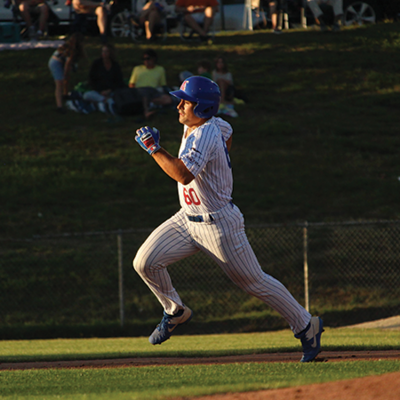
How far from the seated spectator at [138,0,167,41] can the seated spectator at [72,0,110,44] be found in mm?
1199

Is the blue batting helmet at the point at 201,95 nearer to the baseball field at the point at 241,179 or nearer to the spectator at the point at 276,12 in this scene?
the baseball field at the point at 241,179

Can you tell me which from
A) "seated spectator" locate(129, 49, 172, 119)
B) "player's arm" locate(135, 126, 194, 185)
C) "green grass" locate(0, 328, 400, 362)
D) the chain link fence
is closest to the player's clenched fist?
"player's arm" locate(135, 126, 194, 185)

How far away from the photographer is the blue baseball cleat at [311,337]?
219 inches

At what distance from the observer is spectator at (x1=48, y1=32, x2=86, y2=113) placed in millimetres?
15188

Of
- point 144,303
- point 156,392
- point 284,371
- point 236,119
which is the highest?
point 156,392

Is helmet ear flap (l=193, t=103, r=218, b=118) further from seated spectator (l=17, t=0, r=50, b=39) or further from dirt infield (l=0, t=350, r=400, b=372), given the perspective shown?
seated spectator (l=17, t=0, r=50, b=39)

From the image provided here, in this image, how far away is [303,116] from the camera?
56.2 ft

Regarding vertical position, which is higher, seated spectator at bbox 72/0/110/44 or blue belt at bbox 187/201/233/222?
blue belt at bbox 187/201/233/222

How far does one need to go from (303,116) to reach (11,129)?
7.36 metres

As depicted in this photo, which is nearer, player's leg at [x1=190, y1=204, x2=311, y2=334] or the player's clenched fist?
the player's clenched fist

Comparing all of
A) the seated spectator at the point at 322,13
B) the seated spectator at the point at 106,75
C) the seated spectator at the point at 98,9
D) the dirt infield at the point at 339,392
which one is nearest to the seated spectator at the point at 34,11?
the seated spectator at the point at 98,9

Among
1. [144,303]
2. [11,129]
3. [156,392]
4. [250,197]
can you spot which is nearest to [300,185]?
[250,197]

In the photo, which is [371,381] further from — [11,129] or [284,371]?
[11,129]

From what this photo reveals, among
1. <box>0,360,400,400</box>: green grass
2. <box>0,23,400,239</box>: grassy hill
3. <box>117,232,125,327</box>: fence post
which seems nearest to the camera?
<box>0,360,400,400</box>: green grass
